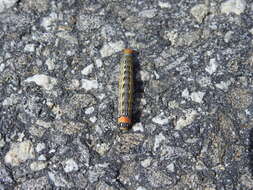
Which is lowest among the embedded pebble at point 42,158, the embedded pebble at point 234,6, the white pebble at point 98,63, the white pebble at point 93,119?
the embedded pebble at point 42,158

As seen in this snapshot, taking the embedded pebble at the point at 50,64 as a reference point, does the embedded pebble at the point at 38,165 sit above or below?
below

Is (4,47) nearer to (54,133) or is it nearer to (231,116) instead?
(54,133)

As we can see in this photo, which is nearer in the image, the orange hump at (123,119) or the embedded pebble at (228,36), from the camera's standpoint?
the orange hump at (123,119)

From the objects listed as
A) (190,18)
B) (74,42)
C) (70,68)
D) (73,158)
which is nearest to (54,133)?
(73,158)

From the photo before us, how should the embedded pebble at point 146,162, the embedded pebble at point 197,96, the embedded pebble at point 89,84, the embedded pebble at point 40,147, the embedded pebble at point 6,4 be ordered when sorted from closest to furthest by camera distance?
the embedded pebble at point 146,162 < the embedded pebble at point 40,147 < the embedded pebble at point 197,96 < the embedded pebble at point 89,84 < the embedded pebble at point 6,4

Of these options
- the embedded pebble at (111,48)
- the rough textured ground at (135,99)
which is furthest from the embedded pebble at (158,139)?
the embedded pebble at (111,48)

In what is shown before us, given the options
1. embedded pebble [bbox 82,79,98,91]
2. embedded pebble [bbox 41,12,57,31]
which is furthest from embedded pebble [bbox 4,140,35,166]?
embedded pebble [bbox 41,12,57,31]

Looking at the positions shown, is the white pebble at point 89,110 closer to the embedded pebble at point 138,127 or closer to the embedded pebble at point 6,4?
the embedded pebble at point 138,127
